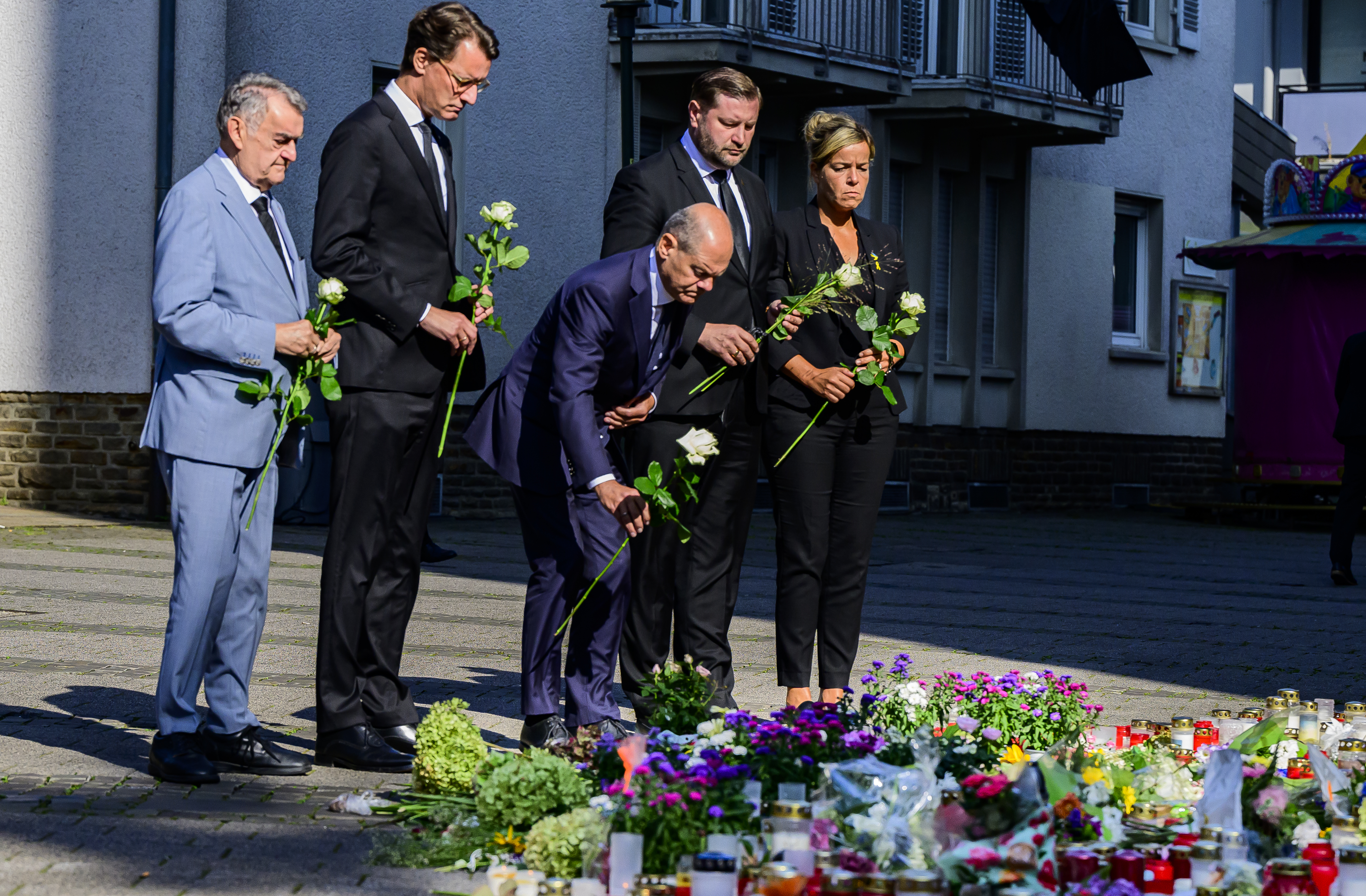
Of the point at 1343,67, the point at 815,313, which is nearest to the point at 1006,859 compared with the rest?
the point at 815,313

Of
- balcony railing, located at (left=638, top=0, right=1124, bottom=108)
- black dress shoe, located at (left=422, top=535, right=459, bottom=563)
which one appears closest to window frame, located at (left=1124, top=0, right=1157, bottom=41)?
balcony railing, located at (left=638, top=0, right=1124, bottom=108)

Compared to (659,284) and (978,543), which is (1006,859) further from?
(978,543)

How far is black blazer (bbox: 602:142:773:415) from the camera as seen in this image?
5961mm

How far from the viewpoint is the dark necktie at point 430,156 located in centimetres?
555

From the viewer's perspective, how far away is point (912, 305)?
6230 mm

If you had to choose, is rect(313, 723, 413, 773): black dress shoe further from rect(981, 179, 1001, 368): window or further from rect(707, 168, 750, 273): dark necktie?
rect(981, 179, 1001, 368): window

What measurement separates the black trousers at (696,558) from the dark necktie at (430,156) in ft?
3.16

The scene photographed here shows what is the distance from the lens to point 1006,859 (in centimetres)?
343

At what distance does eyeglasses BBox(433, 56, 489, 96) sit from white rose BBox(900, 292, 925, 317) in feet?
5.32

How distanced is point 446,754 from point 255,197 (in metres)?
1.71

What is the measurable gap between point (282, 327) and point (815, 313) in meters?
1.94

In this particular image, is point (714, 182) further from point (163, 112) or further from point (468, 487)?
point (468, 487)

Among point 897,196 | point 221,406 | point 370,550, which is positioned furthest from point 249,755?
point 897,196

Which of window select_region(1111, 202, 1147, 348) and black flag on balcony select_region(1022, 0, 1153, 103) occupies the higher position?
black flag on balcony select_region(1022, 0, 1153, 103)
